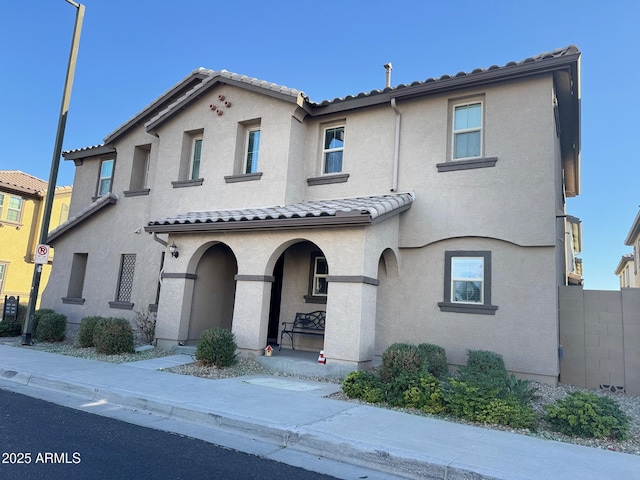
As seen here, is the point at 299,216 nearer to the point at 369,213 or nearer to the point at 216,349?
the point at 369,213

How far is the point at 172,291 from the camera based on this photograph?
11.9 metres

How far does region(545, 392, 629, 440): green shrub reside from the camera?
19.6ft

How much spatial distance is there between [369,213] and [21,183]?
24.3 meters

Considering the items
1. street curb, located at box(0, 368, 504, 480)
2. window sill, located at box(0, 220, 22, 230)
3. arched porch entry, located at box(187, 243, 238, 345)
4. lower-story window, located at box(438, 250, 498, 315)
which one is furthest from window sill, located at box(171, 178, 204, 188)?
window sill, located at box(0, 220, 22, 230)

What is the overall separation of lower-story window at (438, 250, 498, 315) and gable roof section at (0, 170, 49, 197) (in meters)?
23.9

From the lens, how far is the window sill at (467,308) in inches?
383

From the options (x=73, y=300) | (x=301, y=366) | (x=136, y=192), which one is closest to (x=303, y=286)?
(x=301, y=366)

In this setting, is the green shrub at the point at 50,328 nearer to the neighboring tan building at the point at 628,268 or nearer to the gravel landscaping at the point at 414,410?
the gravel landscaping at the point at 414,410

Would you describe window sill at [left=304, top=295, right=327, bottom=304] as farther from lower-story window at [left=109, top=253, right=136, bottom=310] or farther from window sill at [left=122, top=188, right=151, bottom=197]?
window sill at [left=122, top=188, right=151, bottom=197]

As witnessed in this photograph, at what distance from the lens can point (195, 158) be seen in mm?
14031

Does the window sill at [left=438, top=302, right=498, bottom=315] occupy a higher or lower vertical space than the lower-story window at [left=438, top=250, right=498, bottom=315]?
lower

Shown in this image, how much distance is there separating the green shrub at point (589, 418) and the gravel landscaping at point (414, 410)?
90 millimetres

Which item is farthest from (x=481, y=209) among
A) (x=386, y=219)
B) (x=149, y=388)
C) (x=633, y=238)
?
(x=633, y=238)

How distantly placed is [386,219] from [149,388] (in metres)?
5.57
